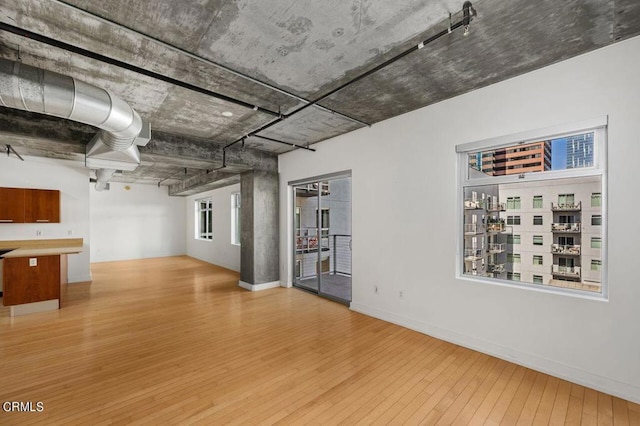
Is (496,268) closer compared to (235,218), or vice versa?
(496,268)

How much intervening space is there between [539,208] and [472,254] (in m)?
0.87

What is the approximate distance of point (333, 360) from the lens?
292 centimetres

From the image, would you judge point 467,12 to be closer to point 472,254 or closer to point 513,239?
Answer: point 513,239

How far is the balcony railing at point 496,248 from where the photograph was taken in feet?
10.6

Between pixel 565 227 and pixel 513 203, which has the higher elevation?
pixel 513 203

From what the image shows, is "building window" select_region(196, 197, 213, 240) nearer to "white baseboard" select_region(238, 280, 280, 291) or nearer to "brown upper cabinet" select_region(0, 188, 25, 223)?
"white baseboard" select_region(238, 280, 280, 291)

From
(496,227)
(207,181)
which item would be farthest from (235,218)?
(496,227)

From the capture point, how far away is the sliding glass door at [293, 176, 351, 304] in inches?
235

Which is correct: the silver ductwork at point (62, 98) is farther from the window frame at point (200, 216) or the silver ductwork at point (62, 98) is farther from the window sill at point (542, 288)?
the window frame at point (200, 216)

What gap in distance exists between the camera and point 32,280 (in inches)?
170

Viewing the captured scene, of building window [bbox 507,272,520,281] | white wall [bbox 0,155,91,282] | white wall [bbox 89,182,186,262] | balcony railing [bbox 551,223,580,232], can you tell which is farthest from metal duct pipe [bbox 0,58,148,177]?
white wall [bbox 89,182,186,262]

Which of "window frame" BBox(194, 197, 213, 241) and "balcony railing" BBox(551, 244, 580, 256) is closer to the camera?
"balcony railing" BBox(551, 244, 580, 256)

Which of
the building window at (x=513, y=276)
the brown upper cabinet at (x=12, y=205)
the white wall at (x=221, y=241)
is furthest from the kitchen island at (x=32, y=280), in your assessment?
the building window at (x=513, y=276)

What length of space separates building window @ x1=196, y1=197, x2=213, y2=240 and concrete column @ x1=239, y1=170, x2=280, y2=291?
193 inches
